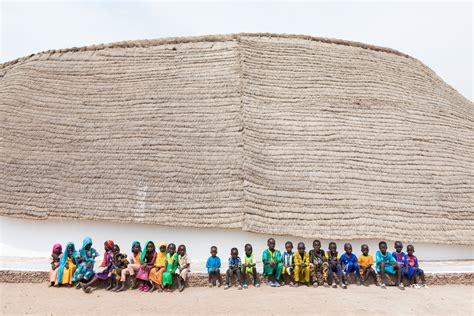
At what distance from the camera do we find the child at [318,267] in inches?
263

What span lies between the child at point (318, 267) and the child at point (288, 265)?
0.31 m

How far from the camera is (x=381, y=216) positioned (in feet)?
25.0

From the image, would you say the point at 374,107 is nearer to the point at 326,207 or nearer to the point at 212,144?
the point at 326,207

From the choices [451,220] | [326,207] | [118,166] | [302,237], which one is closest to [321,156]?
[326,207]

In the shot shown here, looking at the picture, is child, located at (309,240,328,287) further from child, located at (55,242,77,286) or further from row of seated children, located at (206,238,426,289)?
child, located at (55,242,77,286)

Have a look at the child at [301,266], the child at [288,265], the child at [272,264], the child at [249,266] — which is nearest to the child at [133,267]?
the child at [249,266]

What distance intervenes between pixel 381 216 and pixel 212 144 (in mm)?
3634

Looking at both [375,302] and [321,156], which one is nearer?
[375,302]

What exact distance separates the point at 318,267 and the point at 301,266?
30cm

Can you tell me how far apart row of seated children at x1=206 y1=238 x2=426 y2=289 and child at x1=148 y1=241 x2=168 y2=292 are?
0.73 meters

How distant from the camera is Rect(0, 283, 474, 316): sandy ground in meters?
5.32

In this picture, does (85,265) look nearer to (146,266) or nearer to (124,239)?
(146,266)

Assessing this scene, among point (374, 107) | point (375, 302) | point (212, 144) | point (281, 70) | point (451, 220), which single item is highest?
point (281, 70)

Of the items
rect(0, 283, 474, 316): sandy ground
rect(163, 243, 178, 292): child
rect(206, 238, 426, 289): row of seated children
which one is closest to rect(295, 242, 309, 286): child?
rect(206, 238, 426, 289): row of seated children
